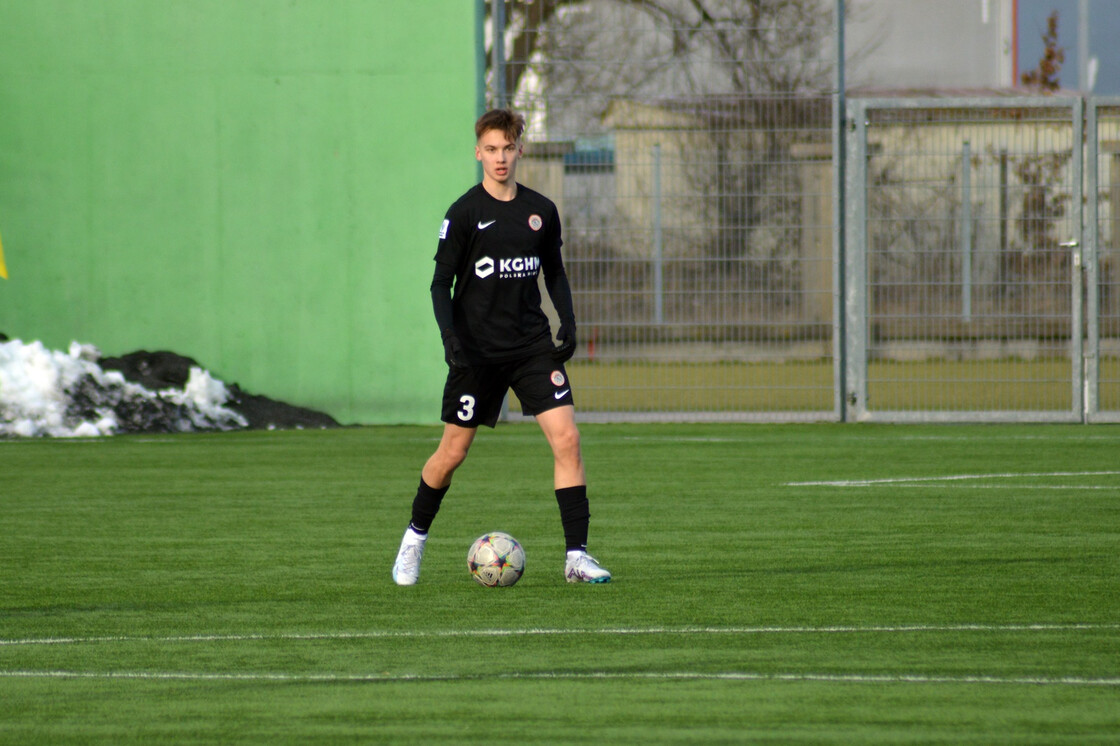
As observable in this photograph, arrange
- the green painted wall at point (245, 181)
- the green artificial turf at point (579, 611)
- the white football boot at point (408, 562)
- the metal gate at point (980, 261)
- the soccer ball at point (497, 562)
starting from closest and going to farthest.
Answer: the green artificial turf at point (579, 611) < the soccer ball at point (497, 562) < the white football boot at point (408, 562) < the metal gate at point (980, 261) < the green painted wall at point (245, 181)

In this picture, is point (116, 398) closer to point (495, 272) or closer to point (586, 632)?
point (495, 272)

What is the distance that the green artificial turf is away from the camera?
4.04 metres

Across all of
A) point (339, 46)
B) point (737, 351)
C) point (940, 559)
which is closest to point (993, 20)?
point (737, 351)

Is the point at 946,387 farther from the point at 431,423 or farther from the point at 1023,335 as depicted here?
the point at 431,423

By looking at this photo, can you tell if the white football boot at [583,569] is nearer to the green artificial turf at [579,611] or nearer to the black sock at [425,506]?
the green artificial turf at [579,611]

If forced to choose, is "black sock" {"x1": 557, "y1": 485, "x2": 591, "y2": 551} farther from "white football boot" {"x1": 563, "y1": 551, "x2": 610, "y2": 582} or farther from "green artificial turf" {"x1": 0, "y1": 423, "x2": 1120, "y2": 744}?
"green artificial turf" {"x1": 0, "y1": 423, "x2": 1120, "y2": 744}

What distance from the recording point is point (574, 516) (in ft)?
21.2

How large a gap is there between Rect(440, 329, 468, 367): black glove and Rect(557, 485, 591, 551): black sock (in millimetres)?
647

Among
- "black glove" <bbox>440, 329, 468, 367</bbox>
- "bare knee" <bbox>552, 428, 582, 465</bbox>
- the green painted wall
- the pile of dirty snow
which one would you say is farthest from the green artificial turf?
the green painted wall

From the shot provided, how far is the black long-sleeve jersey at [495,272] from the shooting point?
21.2 feet

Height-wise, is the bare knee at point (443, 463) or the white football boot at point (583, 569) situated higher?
the bare knee at point (443, 463)

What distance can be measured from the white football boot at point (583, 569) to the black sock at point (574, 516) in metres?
0.05

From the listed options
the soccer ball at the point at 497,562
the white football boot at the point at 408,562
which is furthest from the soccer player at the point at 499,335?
the soccer ball at the point at 497,562

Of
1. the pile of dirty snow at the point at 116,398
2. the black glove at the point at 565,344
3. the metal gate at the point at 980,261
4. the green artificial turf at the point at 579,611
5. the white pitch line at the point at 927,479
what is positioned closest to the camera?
the green artificial turf at the point at 579,611
